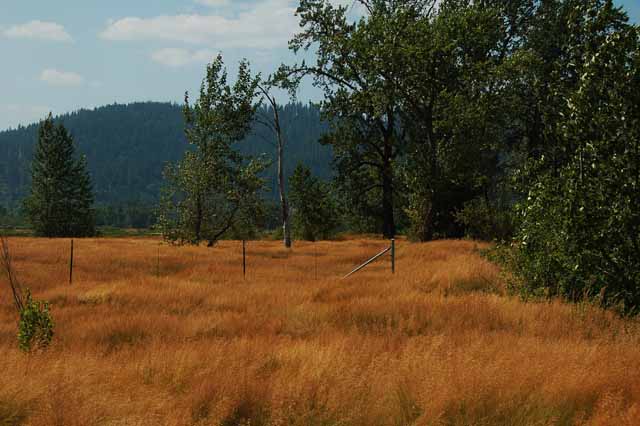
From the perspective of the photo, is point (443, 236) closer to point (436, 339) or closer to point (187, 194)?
point (187, 194)

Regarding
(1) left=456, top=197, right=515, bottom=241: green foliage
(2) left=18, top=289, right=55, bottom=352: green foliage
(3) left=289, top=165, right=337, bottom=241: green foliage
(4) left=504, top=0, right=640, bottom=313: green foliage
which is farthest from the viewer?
(3) left=289, top=165, right=337, bottom=241: green foliage

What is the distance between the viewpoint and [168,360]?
626 cm

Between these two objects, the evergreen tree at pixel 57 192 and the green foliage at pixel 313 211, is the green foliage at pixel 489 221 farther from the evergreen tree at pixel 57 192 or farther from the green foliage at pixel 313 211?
the evergreen tree at pixel 57 192

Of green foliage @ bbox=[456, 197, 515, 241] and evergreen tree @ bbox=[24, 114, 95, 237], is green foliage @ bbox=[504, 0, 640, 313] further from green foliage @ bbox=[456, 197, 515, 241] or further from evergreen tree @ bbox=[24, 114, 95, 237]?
evergreen tree @ bbox=[24, 114, 95, 237]

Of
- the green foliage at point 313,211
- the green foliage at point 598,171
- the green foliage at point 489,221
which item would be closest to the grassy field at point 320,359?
the green foliage at point 598,171

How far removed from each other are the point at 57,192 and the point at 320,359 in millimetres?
59278

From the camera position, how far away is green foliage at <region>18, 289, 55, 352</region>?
7.26 metres

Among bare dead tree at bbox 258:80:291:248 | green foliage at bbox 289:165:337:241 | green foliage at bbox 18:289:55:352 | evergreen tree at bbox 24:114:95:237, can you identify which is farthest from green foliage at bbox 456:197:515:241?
evergreen tree at bbox 24:114:95:237

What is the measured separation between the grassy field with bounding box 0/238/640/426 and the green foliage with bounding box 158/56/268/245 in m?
15.7

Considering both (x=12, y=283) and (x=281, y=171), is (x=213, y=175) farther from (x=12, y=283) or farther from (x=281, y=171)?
(x=12, y=283)

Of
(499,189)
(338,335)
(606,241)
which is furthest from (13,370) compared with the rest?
(499,189)

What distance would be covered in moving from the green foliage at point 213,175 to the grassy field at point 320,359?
15667 mm

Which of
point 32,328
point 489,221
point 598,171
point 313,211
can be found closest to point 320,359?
point 32,328

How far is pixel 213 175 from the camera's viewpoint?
2838cm
